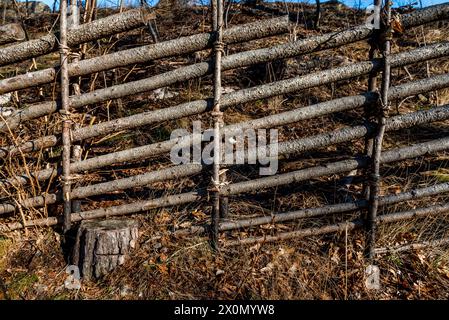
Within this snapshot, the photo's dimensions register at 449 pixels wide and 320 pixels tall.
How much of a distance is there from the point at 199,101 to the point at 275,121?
0.57 metres

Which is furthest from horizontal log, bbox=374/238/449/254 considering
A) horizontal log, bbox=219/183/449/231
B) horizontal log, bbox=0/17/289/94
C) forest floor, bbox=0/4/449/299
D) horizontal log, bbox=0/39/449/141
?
horizontal log, bbox=0/17/289/94

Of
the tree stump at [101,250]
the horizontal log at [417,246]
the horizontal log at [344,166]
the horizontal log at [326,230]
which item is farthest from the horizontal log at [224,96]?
the horizontal log at [417,246]

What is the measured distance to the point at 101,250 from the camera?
7.92ft

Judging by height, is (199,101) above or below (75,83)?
below

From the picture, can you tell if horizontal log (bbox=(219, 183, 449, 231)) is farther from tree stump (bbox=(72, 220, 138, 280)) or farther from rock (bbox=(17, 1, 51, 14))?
rock (bbox=(17, 1, 51, 14))

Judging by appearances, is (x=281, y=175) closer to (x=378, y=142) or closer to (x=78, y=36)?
(x=378, y=142)

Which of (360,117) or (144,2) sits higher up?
(144,2)

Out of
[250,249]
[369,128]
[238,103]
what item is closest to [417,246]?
[369,128]

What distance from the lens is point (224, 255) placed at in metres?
2.51

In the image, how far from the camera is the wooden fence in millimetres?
2498
